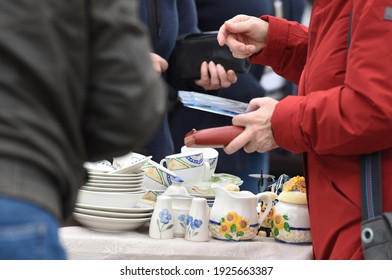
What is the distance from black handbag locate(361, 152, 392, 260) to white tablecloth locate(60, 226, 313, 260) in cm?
29

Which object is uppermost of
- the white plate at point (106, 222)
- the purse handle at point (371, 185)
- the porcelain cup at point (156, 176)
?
the purse handle at point (371, 185)

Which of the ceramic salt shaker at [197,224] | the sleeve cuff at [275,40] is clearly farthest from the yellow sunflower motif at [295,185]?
the sleeve cuff at [275,40]

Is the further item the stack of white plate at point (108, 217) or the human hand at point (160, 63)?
the human hand at point (160, 63)

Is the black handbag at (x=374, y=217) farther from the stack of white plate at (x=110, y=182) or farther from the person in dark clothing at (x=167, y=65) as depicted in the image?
the person in dark clothing at (x=167, y=65)

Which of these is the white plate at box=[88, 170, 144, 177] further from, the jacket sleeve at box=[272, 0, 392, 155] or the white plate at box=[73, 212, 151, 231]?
the jacket sleeve at box=[272, 0, 392, 155]

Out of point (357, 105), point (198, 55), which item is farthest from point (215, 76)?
point (357, 105)

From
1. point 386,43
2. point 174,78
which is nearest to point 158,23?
point 174,78

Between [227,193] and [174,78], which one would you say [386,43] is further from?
[174,78]

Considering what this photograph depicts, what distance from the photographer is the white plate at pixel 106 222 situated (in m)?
1.88

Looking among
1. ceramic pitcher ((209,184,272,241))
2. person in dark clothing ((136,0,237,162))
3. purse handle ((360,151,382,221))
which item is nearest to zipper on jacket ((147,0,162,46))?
person in dark clothing ((136,0,237,162))

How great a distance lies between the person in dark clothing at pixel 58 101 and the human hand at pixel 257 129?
877mm

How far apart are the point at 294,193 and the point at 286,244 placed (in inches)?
5.6

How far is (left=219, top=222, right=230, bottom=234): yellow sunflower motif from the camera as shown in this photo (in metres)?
1.88

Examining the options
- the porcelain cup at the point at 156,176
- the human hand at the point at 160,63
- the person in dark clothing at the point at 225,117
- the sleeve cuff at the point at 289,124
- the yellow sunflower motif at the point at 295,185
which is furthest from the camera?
the person in dark clothing at the point at 225,117
